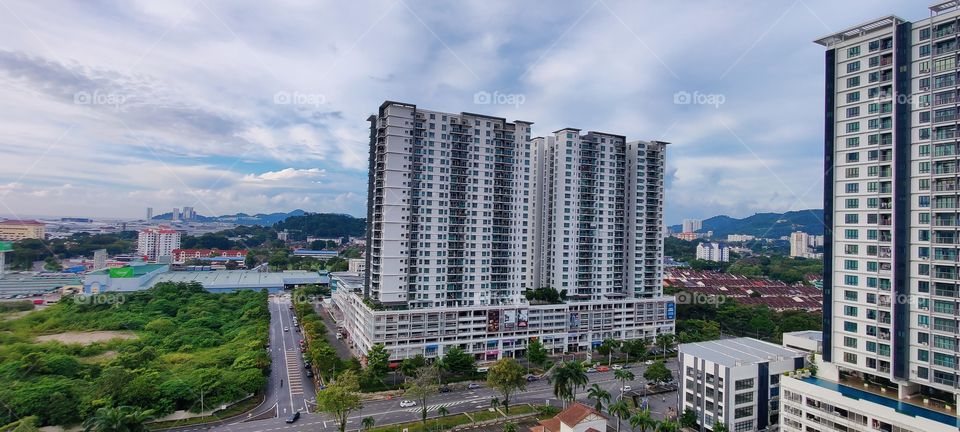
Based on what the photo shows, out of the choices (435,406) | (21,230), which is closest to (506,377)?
(435,406)

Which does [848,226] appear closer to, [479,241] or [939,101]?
[939,101]

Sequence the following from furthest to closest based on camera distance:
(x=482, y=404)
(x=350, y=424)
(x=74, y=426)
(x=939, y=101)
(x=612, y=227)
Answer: (x=612, y=227) → (x=482, y=404) → (x=350, y=424) → (x=74, y=426) → (x=939, y=101)

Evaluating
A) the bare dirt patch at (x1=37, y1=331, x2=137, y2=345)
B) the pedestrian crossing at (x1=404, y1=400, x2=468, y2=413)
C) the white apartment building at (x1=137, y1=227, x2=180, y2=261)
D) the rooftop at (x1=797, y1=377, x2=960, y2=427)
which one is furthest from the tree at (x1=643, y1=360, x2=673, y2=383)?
the white apartment building at (x1=137, y1=227, x2=180, y2=261)

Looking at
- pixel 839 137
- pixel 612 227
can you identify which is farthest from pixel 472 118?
pixel 839 137

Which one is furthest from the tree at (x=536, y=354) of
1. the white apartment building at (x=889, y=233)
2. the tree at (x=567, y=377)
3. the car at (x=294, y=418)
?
the car at (x=294, y=418)

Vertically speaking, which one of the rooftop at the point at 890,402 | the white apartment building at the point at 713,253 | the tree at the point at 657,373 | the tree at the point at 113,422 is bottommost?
the tree at the point at 657,373

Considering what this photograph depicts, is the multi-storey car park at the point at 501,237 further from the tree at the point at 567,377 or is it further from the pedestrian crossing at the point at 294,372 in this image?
the tree at the point at 567,377
